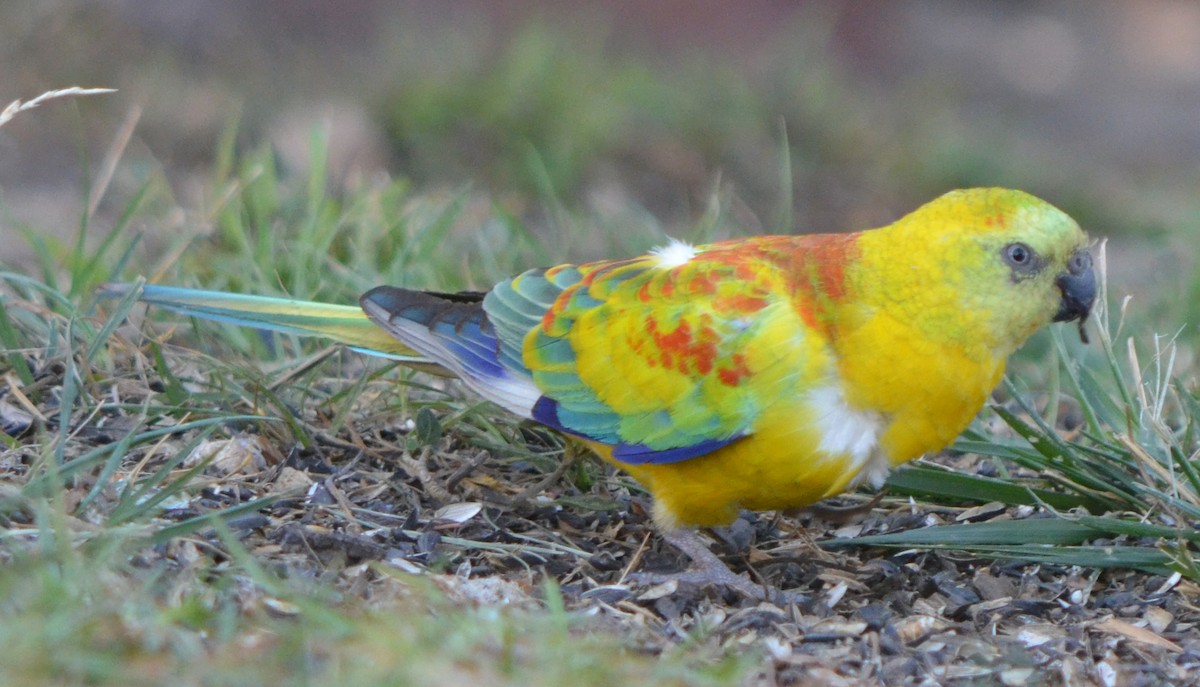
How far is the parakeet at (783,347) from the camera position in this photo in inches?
124

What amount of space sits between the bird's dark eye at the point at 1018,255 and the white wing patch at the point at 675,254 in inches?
33.6

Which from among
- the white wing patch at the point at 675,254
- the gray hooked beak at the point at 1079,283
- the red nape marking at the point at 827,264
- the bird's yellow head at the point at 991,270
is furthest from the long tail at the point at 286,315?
the gray hooked beak at the point at 1079,283

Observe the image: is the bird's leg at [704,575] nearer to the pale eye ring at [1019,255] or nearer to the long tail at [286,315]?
the long tail at [286,315]

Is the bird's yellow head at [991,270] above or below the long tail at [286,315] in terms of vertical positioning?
above

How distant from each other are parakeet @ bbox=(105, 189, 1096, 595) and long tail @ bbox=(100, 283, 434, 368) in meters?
0.16

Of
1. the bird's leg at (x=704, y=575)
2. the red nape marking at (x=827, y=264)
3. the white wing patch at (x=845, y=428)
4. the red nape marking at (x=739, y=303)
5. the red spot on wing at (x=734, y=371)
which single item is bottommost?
the bird's leg at (x=704, y=575)

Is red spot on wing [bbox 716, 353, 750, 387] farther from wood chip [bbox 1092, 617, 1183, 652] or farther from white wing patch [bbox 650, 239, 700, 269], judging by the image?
wood chip [bbox 1092, 617, 1183, 652]

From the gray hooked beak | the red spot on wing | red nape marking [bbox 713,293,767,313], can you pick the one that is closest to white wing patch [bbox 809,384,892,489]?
the red spot on wing

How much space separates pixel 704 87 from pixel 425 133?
1840 millimetres

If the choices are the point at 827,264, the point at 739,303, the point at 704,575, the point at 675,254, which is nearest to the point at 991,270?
the point at 827,264

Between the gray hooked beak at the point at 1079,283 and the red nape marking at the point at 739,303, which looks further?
the red nape marking at the point at 739,303

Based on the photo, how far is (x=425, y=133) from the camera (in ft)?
23.7

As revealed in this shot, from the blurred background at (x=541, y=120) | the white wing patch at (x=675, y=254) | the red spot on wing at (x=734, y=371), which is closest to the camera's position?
the red spot on wing at (x=734, y=371)

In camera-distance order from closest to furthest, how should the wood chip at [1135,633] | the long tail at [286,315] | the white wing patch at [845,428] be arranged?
the wood chip at [1135,633]
the white wing patch at [845,428]
the long tail at [286,315]
